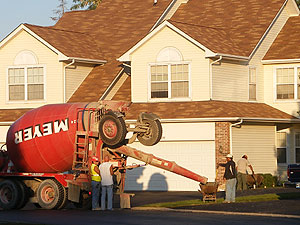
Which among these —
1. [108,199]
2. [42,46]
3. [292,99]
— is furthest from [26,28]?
[108,199]

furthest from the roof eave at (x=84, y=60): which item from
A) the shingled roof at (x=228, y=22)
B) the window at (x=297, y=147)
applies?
the window at (x=297, y=147)

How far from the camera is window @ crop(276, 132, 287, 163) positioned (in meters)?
40.4

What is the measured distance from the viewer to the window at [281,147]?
40406 mm

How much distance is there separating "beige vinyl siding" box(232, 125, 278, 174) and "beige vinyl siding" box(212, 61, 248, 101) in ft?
5.74

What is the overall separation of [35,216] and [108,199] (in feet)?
9.45

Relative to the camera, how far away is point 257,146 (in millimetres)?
38500

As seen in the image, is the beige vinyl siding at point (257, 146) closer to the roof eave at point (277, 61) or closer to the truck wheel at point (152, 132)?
the roof eave at point (277, 61)

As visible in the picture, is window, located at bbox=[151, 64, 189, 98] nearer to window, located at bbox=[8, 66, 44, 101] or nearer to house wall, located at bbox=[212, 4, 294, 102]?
house wall, located at bbox=[212, 4, 294, 102]

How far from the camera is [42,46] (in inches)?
1601

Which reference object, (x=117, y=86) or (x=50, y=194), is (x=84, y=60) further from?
(x=50, y=194)

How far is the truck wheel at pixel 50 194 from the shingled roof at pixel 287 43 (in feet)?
54.7

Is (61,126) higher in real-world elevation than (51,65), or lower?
lower

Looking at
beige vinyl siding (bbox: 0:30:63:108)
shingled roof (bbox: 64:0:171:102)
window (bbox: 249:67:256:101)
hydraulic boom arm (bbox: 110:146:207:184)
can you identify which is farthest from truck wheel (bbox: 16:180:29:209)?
window (bbox: 249:67:256:101)

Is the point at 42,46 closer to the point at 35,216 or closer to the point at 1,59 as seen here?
the point at 1,59
